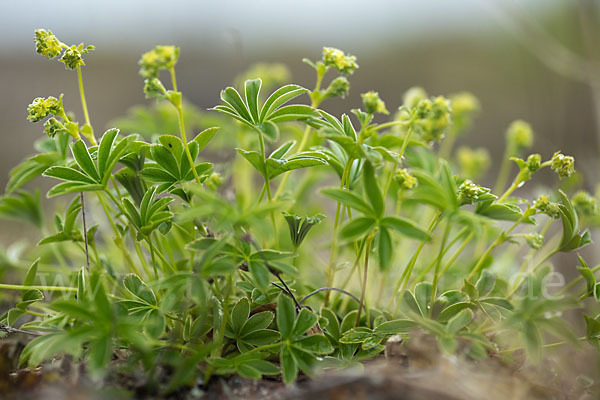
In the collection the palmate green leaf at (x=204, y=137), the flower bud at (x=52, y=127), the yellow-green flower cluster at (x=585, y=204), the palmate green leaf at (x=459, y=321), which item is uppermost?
the flower bud at (x=52, y=127)

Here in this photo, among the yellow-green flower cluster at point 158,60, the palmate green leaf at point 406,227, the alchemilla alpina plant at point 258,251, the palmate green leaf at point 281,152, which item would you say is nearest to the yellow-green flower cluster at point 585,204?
the alchemilla alpina plant at point 258,251

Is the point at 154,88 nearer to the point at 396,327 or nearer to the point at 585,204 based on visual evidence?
the point at 396,327

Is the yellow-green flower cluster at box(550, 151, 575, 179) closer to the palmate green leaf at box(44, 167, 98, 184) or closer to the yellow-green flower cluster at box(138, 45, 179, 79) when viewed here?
the yellow-green flower cluster at box(138, 45, 179, 79)

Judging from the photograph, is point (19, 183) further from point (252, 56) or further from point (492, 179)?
point (252, 56)

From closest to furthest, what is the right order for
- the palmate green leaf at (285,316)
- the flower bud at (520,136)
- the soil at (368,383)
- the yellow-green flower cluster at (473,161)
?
the soil at (368,383)
the palmate green leaf at (285,316)
the flower bud at (520,136)
the yellow-green flower cluster at (473,161)

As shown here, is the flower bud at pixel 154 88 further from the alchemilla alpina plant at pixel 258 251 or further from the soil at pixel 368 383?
the soil at pixel 368 383

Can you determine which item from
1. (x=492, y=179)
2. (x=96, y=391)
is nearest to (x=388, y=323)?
(x=96, y=391)
